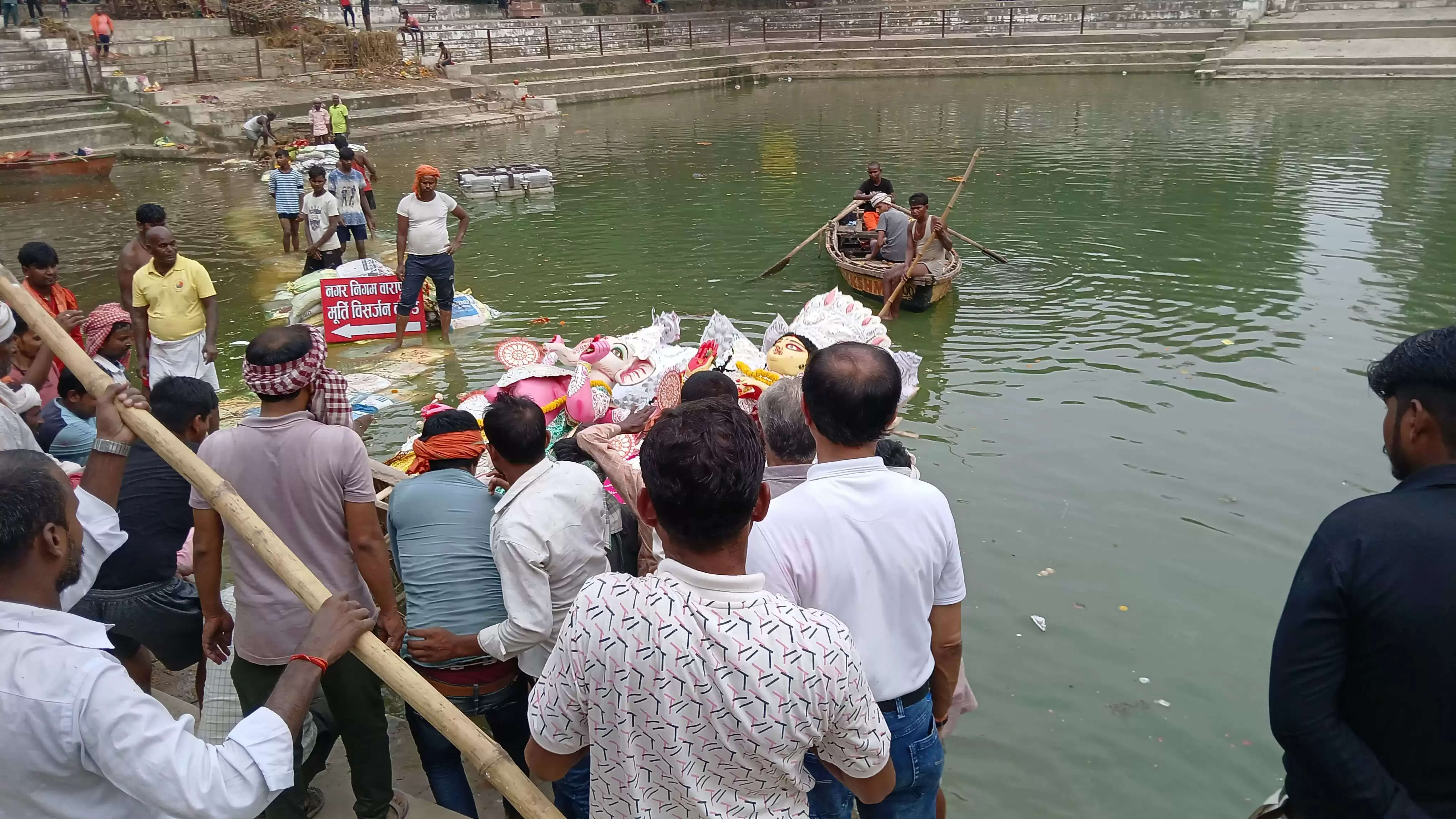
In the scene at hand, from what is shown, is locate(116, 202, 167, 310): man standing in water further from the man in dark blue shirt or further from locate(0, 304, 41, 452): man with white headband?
the man in dark blue shirt

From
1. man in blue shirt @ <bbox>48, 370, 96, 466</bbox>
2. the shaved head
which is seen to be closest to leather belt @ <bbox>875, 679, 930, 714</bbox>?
the shaved head

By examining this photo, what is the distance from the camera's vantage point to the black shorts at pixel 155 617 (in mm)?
3617

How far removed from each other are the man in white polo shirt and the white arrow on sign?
7948 mm

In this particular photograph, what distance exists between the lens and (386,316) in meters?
9.83

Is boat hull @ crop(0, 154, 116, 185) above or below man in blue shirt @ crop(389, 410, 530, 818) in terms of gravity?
above

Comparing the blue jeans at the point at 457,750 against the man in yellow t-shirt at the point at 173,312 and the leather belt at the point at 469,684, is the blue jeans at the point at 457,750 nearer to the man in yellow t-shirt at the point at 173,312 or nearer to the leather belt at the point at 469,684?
the leather belt at the point at 469,684

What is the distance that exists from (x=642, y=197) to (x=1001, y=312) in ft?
27.2

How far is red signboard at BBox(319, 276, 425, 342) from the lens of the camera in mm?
9648

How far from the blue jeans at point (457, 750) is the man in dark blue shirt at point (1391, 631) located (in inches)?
91.0

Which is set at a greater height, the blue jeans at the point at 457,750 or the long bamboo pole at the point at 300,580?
the long bamboo pole at the point at 300,580

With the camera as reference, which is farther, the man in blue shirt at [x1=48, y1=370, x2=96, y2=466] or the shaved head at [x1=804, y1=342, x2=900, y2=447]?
the man in blue shirt at [x1=48, y1=370, x2=96, y2=466]

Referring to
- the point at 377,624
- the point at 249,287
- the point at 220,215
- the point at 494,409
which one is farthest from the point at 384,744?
the point at 220,215

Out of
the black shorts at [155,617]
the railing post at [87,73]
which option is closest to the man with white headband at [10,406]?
the black shorts at [155,617]

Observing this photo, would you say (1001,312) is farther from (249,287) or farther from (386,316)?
(249,287)
